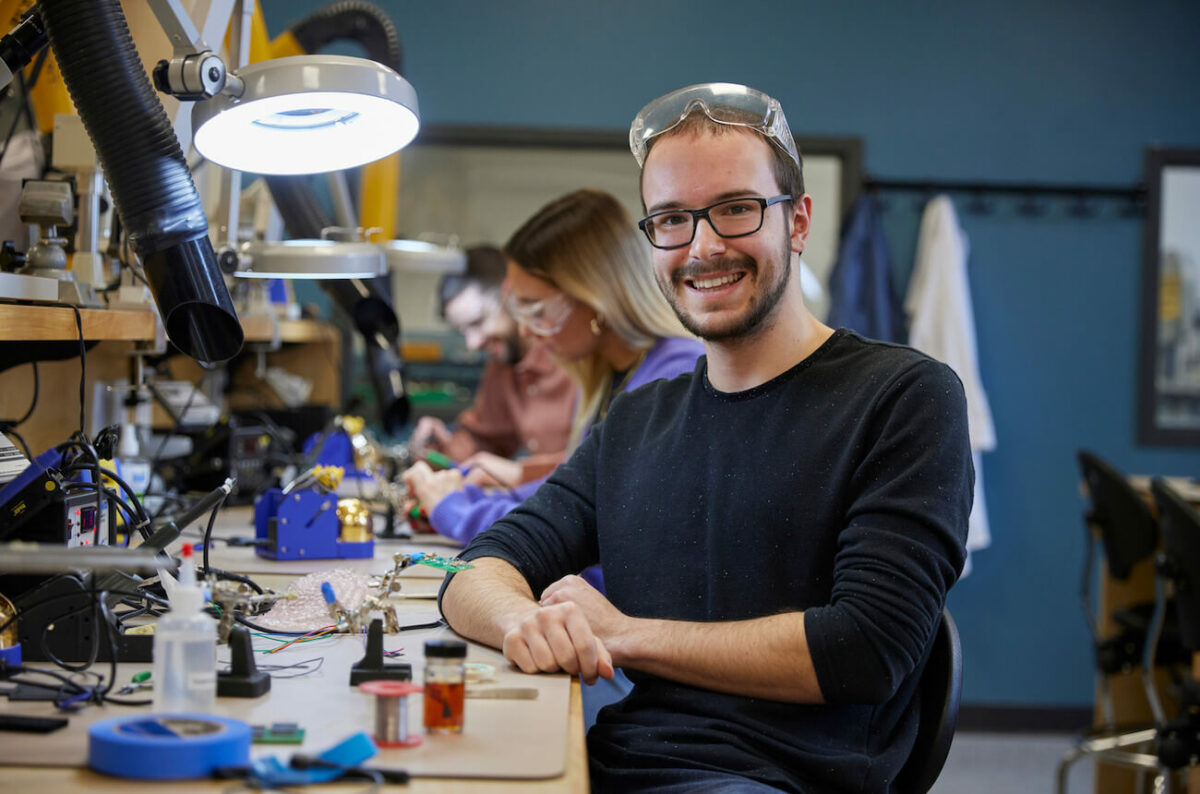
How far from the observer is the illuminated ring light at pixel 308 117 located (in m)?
1.35

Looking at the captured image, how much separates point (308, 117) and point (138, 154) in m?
0.29

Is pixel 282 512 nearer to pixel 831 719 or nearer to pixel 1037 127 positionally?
pixel 831 719

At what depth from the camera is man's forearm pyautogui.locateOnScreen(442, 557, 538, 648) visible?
1.35 meters

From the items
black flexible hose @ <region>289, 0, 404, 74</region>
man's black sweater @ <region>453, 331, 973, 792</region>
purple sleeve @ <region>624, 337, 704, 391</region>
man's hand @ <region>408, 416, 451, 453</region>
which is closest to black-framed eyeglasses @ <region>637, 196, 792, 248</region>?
man's black sweater @ <region>453, 331, 973, 792</region>

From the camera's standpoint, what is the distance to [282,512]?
6.34 ft

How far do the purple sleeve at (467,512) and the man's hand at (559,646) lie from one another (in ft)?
2.61

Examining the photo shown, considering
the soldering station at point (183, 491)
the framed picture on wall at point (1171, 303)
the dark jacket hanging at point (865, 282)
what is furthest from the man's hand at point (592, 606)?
the framed picture on wall at point (1171, 303)

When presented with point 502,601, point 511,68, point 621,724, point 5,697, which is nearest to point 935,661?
Answer: point 621,724

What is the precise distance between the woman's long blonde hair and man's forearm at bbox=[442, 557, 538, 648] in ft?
3.19

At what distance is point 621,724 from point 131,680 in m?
0.57

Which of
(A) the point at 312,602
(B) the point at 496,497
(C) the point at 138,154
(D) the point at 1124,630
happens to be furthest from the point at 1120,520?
(C) the point at 138,154

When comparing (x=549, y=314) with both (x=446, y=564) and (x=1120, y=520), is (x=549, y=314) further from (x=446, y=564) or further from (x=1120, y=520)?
(x=1120, y=520)

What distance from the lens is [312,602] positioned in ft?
4.99

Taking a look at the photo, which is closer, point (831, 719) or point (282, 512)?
point (831, 719)
